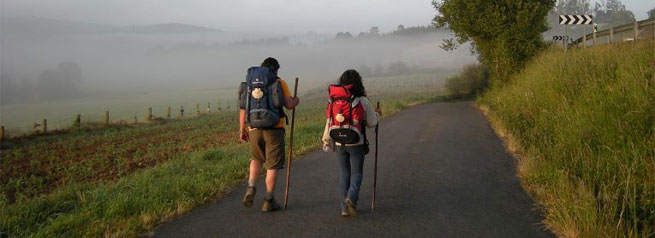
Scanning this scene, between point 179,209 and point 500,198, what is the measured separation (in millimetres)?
4079

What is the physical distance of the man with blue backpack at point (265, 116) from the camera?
19.0ft

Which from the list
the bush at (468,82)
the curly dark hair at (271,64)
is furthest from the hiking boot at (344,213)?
the bush at (468,82)

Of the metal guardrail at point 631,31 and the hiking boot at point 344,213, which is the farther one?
the metal guardrail at point 631,31

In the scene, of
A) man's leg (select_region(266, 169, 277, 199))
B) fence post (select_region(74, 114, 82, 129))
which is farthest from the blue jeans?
fence post (select_region(74, 114, 82, 129))

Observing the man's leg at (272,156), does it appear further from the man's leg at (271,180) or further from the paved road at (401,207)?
the paved road at (401,207)

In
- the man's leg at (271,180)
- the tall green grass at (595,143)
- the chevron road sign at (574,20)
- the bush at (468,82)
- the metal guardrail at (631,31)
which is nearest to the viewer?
the tall green grass at (595,143)

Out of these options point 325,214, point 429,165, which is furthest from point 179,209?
point 429,165

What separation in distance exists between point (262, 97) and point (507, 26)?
68.2ft

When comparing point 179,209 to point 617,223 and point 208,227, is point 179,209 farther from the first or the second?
point 617,223

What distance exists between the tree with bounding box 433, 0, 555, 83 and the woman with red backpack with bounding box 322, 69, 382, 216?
64.7 feet

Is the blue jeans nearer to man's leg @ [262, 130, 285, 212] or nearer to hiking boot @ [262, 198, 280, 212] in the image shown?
man's leg @ [262, 130, 285, 212]

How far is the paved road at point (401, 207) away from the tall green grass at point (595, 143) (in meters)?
0.39

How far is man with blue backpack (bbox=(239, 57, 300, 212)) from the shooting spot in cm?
578

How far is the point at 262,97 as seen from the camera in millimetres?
5766
